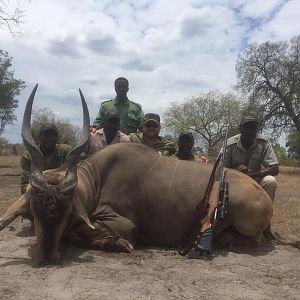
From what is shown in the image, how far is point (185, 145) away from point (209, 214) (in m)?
2.69

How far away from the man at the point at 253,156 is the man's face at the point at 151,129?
47.8 inches

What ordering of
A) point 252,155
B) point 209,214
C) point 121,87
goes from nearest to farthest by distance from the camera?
point 209,214
point 252,155
point 121,87

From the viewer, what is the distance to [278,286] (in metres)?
4.57

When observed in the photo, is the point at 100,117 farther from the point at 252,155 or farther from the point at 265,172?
the point at 265,172

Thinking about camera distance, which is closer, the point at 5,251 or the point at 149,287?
the point at 149,287

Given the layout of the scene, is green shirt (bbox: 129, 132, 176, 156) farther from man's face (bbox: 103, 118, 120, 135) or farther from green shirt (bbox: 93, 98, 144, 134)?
green shirt (bbox: 93, 98, 144, 134)

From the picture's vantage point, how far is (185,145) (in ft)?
27.7

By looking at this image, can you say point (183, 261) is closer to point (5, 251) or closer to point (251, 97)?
point (5, 251)

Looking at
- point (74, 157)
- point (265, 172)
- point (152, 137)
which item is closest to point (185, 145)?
point (152, 137)

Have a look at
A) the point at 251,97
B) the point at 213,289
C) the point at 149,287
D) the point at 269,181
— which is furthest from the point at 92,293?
the point at 251,97

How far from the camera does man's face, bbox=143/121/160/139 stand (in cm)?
802

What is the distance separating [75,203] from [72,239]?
562mm

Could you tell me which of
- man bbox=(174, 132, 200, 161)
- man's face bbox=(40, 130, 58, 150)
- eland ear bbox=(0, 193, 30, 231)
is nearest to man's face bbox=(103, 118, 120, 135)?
man's face bbox=(40, 130, 58, 150)

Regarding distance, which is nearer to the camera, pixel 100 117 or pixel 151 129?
pixel 151 129
